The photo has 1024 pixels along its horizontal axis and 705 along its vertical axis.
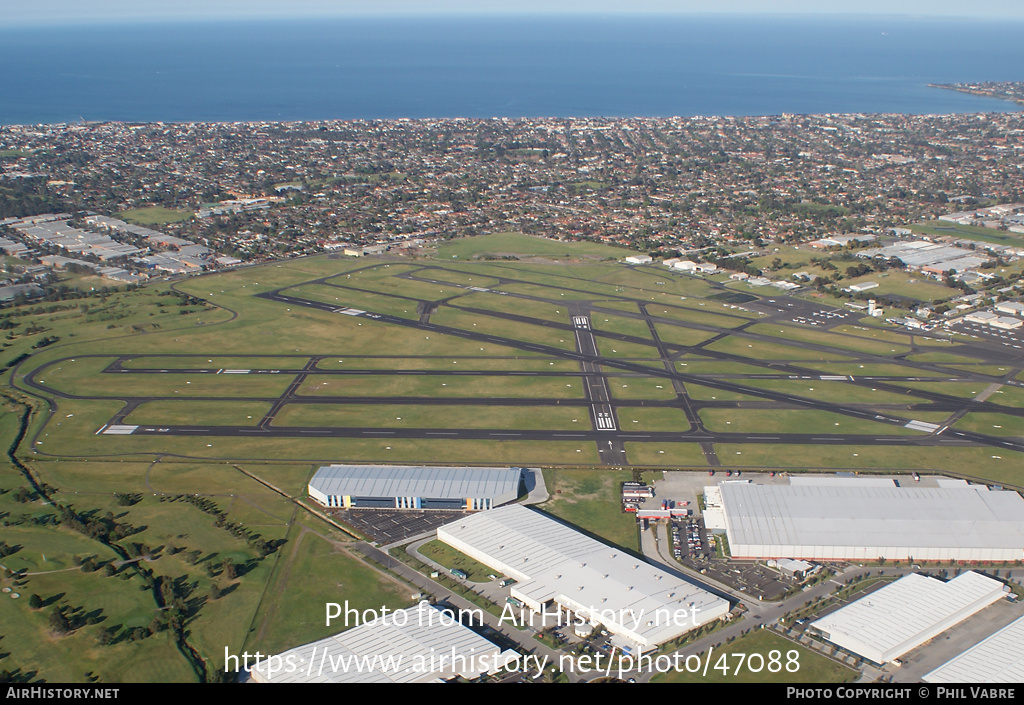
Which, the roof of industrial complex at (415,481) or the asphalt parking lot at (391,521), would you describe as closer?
the asphalt parking lot at (391,521)

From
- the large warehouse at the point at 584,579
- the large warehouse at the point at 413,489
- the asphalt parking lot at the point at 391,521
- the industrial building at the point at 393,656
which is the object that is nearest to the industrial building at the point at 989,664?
the large warehouse at the point at 584,579

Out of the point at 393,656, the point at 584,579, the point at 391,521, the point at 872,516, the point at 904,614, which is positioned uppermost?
the point at 393,656

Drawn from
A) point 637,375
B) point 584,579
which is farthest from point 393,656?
point 637,375

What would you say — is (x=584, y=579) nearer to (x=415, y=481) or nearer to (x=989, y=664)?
(x=415, y=481)

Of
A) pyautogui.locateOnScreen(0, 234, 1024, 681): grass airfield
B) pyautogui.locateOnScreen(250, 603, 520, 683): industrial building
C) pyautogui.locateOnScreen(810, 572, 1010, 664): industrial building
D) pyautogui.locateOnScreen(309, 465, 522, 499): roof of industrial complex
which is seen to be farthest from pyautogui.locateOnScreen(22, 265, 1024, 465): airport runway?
pyautogui.locateOnScreen(250, 603, 520, 683): industrial building

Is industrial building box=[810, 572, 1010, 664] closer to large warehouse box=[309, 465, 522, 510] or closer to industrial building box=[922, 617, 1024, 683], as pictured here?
industrial building box=[922, 617, 1024, 683]

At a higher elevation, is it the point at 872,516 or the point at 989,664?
the point at 989,664

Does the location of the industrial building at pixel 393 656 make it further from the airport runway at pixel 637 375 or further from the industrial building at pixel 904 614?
the airport runway at pixel 637 375

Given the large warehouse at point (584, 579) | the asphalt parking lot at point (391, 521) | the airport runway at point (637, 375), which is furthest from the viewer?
the airport runway at point (637, 375)
